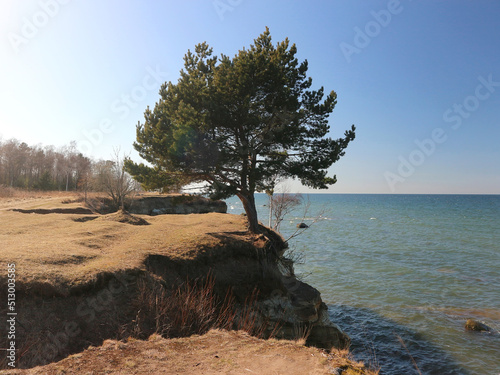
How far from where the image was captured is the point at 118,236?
14914mm

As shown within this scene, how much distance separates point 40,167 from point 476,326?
81.8m

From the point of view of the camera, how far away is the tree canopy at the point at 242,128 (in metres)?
14.9

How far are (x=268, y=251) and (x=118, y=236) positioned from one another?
25.9 feet

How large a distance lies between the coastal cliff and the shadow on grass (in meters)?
1.23

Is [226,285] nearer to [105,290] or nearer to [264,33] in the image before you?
[105,290]


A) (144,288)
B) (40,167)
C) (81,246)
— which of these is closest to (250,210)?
(81,246)

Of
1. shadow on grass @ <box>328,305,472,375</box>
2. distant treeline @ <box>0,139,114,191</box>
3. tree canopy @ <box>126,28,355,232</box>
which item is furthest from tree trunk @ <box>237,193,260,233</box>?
distant treeline @ <box>0,139,114,191</box>

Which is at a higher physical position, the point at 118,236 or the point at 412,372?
the point at 118,236

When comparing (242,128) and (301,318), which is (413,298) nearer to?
(301,318)

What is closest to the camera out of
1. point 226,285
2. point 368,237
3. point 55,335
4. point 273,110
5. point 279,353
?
point 279,353

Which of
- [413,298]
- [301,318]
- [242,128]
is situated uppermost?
[242,128]

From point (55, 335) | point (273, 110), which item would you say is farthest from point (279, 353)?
point (273, 110)

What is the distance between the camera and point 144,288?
344 inches

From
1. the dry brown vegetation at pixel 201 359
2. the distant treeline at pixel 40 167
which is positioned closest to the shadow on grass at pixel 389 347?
the dry brown vegetation at pixel 201 359
